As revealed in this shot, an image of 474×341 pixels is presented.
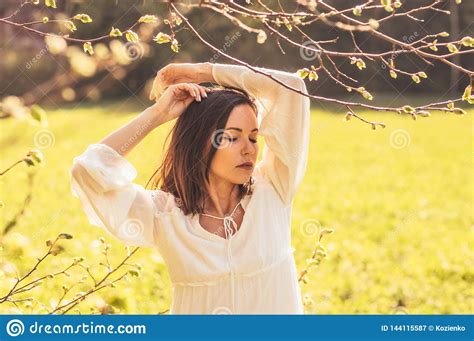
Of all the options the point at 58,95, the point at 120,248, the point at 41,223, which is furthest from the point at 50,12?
the point at 58,95

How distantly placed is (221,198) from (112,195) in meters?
0.32

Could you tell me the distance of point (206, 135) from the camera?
210 cm

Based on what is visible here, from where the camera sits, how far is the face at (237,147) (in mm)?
2047

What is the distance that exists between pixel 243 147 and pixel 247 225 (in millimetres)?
204

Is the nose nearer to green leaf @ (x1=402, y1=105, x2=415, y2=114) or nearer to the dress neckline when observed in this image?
the dress neckline

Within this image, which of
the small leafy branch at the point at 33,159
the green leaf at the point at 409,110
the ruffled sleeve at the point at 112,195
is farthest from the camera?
the ruffled sleeve at the point at 112,195

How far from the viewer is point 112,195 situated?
194 cm

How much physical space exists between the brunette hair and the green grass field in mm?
196

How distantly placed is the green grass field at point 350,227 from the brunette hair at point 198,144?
20 cm

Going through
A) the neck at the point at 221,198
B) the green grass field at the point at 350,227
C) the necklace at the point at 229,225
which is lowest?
the green grass field at the point at 350,227

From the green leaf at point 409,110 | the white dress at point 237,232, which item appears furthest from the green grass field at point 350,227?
the green leaf at point 409,110

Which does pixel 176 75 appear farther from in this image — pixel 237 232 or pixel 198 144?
pixel 237 232

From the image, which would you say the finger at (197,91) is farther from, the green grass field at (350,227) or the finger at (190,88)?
the green grass field at (350,227)
